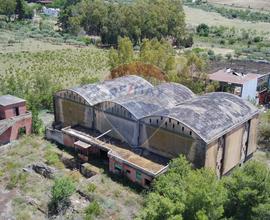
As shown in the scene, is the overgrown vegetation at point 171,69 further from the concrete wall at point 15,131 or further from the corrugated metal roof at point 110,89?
the concrete wall at point 15,131

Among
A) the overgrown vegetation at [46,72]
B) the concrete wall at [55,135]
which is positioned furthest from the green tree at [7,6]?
the concrete wall at [55,135]

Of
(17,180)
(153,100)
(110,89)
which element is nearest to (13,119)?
(17,180)

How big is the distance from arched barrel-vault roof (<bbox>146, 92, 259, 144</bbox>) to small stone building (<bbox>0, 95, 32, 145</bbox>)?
452 inches

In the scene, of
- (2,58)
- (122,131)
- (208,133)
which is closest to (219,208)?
(208,133)

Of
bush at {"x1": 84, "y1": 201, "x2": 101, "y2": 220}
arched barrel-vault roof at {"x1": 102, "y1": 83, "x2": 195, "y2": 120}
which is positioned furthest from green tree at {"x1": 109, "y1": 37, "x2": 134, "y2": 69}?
bush at {"x1": 84, "y1": 201, "x2": 101, "y2": 220}

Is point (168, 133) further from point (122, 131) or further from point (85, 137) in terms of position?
point (85, 137)

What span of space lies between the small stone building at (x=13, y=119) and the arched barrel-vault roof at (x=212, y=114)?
11.5 metres

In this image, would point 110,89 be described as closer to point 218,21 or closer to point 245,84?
point 245,84

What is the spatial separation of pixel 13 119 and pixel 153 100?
1085 cm

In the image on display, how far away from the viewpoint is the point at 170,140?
79.2ft

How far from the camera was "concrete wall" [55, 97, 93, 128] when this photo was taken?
95.1 ft

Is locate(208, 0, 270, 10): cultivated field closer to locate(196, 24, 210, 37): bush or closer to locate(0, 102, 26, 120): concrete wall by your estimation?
locate(196, 24, 210, 37): bush

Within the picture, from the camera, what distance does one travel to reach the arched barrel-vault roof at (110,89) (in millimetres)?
29062

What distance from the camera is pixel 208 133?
75.3 feet
